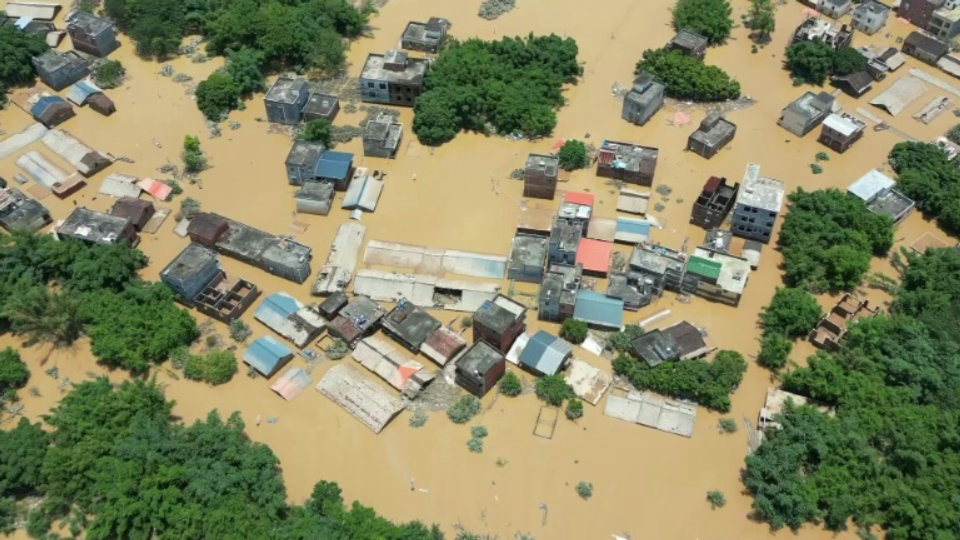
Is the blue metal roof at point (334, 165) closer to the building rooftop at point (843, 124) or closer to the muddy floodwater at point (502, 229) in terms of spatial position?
the muddy floodwater at point (502, 229)

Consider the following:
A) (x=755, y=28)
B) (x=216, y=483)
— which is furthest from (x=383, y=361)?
(x=755, y=28)

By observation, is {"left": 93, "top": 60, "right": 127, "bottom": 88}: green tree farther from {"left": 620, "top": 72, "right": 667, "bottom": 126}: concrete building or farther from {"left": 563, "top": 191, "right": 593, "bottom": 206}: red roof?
{"left": 620, "top": 72, "right": 667, "bottom": 126}: concrete building

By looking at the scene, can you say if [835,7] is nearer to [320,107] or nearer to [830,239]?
[830,239]

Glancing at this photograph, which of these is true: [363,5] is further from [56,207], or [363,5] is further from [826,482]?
[826,482]

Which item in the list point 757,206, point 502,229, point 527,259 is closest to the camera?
point 527,259

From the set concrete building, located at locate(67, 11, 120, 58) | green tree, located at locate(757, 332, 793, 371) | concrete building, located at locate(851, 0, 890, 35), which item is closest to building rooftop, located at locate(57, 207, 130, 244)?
concrete building, located at locate(67, 11, 120, 58)

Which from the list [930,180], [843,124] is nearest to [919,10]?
[843,124]
